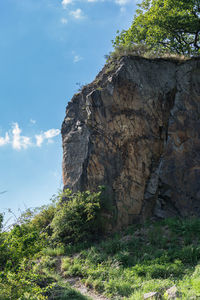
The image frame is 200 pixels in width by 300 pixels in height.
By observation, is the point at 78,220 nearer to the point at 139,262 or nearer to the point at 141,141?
the point at 139,262

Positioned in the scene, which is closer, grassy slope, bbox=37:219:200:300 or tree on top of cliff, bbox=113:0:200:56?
grassy slope, bbox=37:219:200:300

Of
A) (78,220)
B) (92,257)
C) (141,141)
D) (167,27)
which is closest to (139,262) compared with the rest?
(92,257)

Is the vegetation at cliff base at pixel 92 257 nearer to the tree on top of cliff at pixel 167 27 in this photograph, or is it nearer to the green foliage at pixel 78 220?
the green foliage at pixel 78 220

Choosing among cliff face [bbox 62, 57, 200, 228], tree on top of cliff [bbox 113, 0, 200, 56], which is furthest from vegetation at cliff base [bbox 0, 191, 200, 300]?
tree on top of cliff [bbox 113, 0, 200, 56]

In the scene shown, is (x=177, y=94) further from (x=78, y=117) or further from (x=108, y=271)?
(x=108, y=271)

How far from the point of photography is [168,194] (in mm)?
11320

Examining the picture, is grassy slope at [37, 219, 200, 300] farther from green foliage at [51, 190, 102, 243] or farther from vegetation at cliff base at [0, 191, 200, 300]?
green foliage at [51, 190, 102, 243]

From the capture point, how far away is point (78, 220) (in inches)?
406

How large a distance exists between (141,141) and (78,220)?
4.68m

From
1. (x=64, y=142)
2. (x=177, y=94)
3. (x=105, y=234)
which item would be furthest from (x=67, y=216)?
(x=177, y=94)

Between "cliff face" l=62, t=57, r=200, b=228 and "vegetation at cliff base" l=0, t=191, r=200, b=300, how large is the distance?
40.7 inches

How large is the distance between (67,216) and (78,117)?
18.9 feet

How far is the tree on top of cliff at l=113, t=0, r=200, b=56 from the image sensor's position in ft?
51.1

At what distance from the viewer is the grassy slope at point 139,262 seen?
600 cm
